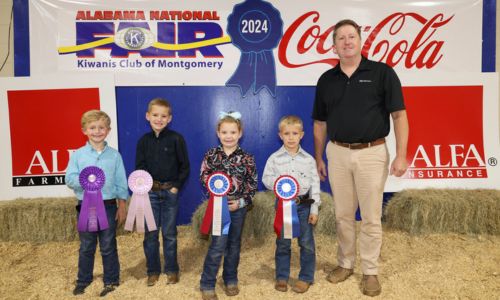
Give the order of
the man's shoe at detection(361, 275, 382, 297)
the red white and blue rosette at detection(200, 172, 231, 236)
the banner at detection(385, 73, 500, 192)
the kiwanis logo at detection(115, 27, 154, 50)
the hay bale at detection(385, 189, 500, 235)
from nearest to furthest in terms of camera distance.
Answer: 1. the red white and blue rosette at detection(200, 172, 231, 236)
2. the man's shoe at detection(361, 275, 382, 297)
3. the hay bale at detection(385, 189, 500, 235)
4. the kiwanis logo at detection(115, 27, 154, 50)
5. the banner at detection(385, 73, 500, 192)

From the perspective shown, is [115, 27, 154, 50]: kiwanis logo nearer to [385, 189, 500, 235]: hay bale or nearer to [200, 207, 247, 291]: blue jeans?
[200, 207, 247, 291]: blue jeans

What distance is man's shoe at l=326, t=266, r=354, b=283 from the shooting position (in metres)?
2.42

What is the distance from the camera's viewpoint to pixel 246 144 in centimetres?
353

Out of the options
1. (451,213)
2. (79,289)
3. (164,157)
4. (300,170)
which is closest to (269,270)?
(300,170)

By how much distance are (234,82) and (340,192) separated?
4.81 ft

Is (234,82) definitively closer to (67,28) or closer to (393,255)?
(67,28)

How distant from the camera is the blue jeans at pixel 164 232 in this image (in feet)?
7.68

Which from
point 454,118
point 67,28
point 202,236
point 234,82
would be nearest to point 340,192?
point 202,236

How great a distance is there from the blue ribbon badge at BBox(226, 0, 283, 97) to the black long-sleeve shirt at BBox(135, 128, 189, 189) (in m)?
1.22

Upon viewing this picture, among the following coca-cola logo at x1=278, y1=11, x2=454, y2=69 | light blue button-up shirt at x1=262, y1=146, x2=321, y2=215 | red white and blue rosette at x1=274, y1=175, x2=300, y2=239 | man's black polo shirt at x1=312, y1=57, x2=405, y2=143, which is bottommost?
red white and blue rosette at x1=274, y1=175, x2=300, y2=239

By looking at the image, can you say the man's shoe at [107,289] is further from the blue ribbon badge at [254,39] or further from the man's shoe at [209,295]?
the blue ribbon badge at [254,39]

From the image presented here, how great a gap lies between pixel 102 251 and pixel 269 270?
3.46 ft

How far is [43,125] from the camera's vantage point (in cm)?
331

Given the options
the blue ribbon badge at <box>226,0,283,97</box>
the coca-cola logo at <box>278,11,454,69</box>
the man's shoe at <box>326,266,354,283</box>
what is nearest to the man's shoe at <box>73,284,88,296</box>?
the man's shoe at <box>326,266,354,283</box>
